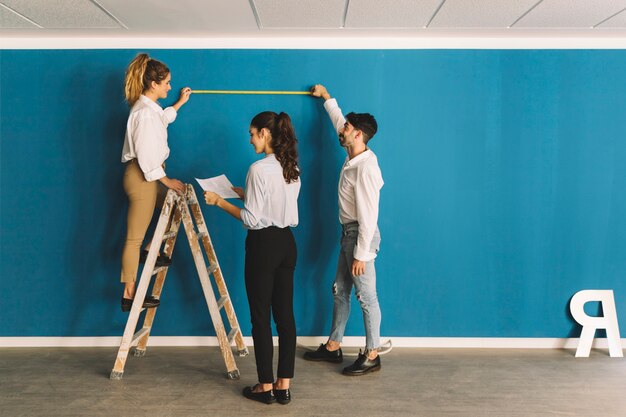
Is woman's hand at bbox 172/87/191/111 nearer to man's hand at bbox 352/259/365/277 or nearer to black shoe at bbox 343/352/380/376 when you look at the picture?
man's hand at bbox 352/259/365/277

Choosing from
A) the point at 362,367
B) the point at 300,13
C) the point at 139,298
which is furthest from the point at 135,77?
the point at 362,367

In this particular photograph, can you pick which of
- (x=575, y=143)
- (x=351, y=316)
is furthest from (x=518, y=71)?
(x=351, y=316)

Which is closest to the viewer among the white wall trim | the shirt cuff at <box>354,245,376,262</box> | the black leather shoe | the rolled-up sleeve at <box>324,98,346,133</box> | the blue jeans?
the black leather shoe

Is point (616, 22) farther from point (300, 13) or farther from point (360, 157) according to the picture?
point (300, 13)

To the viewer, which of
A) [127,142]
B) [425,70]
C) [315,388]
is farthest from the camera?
[425,70]

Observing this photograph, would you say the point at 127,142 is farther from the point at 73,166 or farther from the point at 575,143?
the point at 575,143

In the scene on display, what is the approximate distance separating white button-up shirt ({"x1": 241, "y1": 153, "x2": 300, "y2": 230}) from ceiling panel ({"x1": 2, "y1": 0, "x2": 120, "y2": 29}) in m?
1.50

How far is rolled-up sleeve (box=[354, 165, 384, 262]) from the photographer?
2.96 metres

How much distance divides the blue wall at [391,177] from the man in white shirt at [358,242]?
29cm

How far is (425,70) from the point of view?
350 centimetres

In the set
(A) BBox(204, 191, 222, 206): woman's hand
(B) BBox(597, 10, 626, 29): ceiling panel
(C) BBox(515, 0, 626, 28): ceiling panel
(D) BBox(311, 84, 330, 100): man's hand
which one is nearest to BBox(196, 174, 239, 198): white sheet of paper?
(A) BBox(204, 191, 222, 206): woman's hand

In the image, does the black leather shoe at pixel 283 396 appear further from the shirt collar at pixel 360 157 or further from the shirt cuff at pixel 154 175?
the shirt cuff at pixel 154 175

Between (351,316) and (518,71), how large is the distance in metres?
2.10

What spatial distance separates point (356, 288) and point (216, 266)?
924 millimetres
